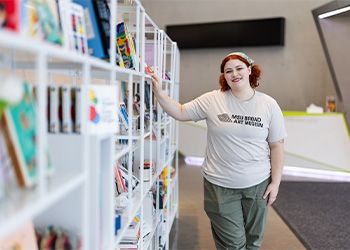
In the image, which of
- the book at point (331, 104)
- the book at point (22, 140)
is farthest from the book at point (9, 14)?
the book at point (331, 104)

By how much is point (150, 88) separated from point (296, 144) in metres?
4.82

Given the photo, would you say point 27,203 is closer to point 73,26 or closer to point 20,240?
point 20,240

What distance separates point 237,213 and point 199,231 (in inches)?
57.4

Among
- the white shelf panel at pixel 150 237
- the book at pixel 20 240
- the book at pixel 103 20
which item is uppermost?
the book at pixel 103 20

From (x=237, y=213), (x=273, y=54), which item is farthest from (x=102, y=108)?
(x=273, y=54)

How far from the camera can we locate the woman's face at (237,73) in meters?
2.46

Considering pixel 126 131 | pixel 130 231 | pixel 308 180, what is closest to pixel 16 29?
pixel 126 131

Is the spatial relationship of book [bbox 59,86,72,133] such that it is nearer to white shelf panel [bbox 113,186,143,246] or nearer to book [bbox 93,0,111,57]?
book [bbox 93,0,111,57]

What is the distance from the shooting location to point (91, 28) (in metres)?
1.36

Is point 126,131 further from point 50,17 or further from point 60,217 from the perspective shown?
point 50,17

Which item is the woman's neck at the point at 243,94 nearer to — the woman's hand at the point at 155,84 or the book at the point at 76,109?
the woman's hand at the point at 155,84

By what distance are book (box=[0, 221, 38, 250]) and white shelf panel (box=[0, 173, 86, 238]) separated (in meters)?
0.22

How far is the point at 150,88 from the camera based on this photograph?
2500mm

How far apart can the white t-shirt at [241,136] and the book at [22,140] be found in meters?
1.68
